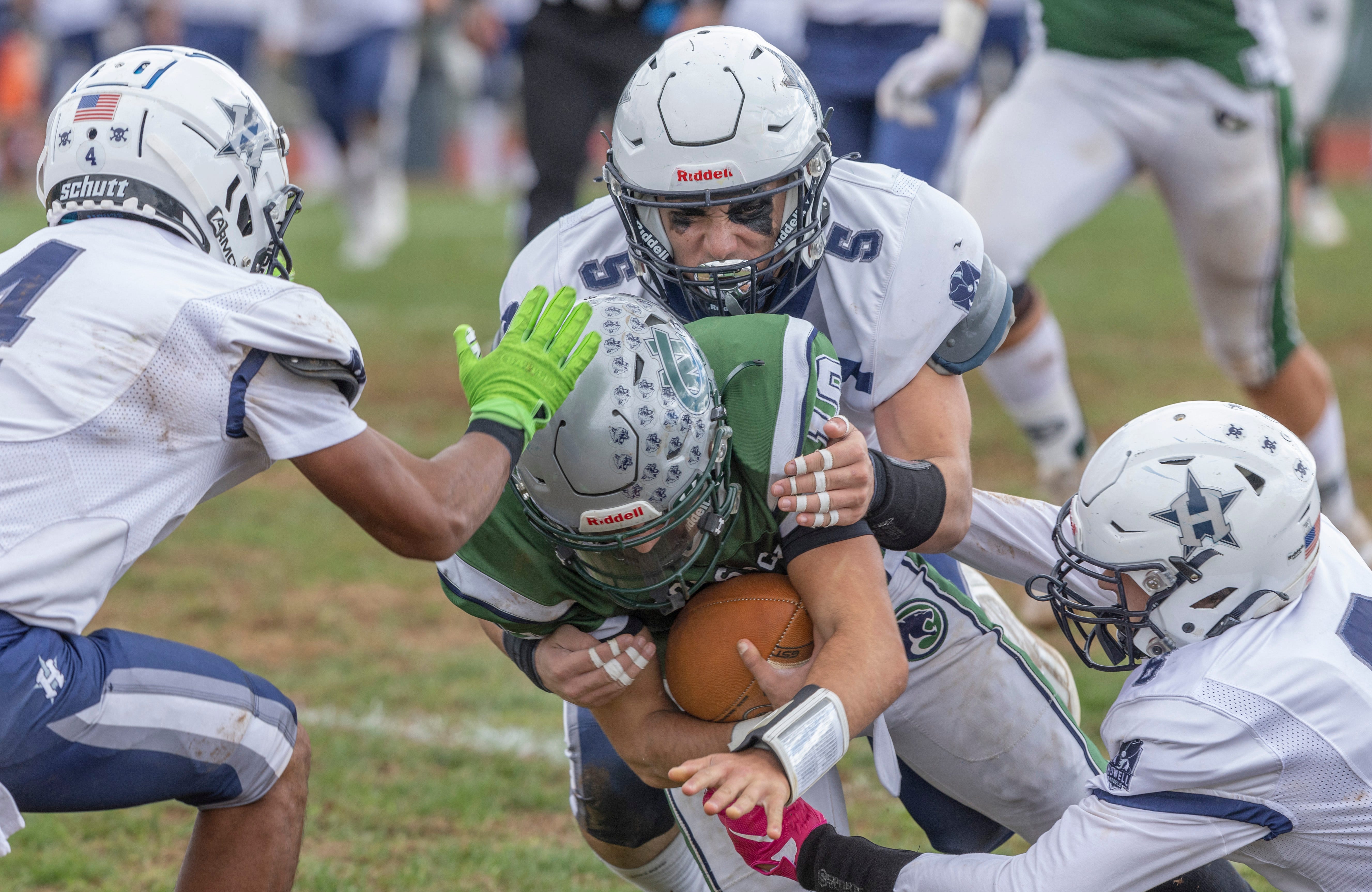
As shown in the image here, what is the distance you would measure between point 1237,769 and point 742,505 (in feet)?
2.96

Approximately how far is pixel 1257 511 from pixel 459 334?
4.48 ft

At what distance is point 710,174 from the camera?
9.55 ft

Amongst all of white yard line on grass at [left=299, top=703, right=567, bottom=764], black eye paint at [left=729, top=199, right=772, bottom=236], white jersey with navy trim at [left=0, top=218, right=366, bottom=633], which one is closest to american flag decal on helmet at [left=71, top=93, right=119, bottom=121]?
white jersey with navy trim at [left=0, top=218, right=366, bottom=633]

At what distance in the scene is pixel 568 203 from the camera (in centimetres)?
659

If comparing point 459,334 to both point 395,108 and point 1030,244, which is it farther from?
point 395,108

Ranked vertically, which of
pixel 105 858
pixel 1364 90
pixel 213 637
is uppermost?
pixel 105 858

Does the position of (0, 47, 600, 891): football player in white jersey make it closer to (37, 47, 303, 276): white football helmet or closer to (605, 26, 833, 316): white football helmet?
(37, 47, 303, 276): white football helmet

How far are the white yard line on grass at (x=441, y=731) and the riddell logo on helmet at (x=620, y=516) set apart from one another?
1.67 meters

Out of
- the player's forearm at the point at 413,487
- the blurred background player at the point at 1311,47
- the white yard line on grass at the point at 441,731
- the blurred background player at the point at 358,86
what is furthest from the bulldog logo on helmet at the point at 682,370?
the blurred background player at the point at 358,86

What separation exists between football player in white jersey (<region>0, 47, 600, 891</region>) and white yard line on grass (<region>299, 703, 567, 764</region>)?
150 centimetres

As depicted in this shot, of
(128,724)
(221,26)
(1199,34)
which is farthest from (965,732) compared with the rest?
(221,26)

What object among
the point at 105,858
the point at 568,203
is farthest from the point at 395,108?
the point at 105,858

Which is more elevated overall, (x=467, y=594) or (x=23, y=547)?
(x=23, y=547)

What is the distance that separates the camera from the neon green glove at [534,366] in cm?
244
